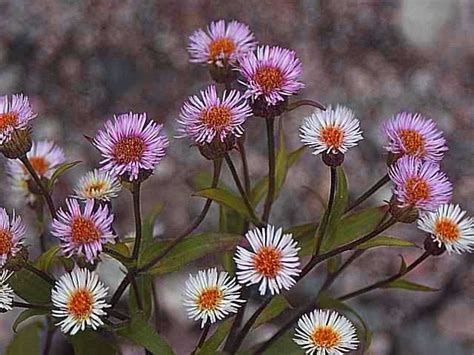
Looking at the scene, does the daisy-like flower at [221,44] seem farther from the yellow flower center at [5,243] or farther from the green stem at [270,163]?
the yellow flower center at [5,243]

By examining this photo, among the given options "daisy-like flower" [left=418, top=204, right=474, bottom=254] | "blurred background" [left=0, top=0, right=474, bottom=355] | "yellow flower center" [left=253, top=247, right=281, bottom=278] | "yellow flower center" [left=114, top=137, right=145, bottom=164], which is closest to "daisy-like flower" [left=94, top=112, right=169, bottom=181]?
"yellow flower center" [left=114, top=137, right=145, bottom=164]

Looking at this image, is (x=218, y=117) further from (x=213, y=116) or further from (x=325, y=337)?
(x=325, y=337)

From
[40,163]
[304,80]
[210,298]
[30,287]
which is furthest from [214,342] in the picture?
[304,80]

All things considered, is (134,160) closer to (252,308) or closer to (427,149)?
(427,149)

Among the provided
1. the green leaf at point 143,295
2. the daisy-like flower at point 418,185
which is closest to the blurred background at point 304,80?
the green leaf at point 143,295

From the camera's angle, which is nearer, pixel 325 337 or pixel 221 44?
pixel 325 337

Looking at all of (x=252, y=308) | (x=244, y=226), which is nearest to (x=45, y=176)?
(x=244, y=226)

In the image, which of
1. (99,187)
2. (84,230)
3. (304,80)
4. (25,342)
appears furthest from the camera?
(304,80)
